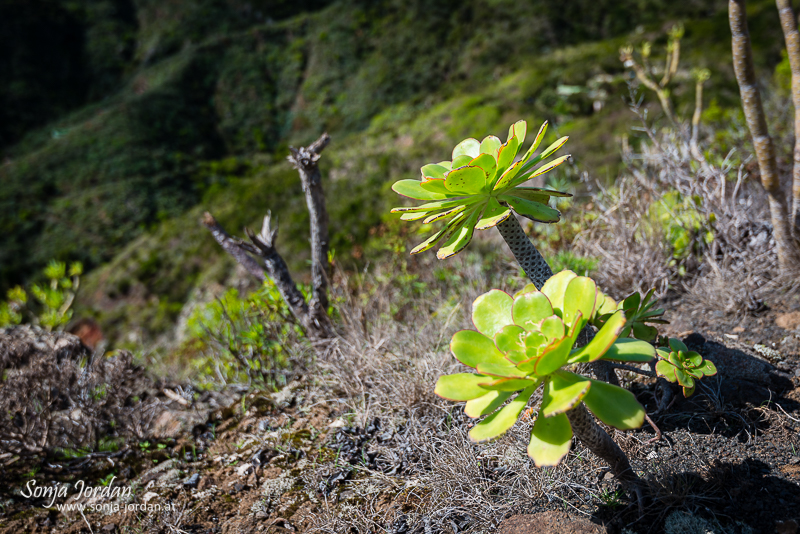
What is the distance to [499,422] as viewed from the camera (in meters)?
0.92

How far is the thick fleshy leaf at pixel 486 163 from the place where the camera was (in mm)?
1066

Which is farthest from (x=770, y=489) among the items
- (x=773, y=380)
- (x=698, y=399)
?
(x=773, y=380)

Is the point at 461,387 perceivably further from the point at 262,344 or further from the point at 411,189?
the point at 262,344

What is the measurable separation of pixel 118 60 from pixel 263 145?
12177 mm

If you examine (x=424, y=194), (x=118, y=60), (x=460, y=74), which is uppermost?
(x=118, y=60)

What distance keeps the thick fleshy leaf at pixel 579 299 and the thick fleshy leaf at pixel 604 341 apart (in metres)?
0.05

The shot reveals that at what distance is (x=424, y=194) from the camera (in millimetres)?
1268

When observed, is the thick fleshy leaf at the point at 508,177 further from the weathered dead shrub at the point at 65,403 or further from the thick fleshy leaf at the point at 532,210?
the weathered dead shrub at the point at 65,403

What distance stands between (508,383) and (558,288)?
0.97ft

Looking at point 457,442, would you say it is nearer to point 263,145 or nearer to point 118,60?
point 263,145

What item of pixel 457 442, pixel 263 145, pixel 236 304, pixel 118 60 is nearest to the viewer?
pixel 457 442

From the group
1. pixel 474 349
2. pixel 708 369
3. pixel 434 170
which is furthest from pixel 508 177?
pixel 708 369

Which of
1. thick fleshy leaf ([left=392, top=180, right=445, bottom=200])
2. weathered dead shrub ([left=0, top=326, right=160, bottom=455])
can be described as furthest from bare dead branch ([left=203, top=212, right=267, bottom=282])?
thick fleshy leaf ([left=392, top=180, right=445, bottom=200])

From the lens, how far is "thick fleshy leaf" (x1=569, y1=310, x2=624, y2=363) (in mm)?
833
